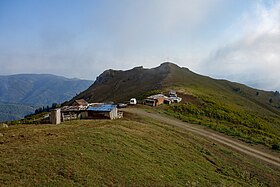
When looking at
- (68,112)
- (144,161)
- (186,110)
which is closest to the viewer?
(144,161)

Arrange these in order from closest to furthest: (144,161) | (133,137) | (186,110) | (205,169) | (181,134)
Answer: (144,161) < (205,169) < (133,137) < (181,134) < (186,110)

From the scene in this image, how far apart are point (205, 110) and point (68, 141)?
44.4 metres

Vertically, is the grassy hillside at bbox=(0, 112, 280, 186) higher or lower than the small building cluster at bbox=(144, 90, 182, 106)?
lower

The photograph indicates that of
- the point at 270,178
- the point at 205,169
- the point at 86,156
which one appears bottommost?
the point at 270,178

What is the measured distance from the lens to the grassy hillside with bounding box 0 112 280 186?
18391 mm

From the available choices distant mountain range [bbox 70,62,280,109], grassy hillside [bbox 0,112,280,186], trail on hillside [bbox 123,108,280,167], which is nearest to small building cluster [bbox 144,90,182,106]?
trail on hillside [bbox 123,108,280,167]

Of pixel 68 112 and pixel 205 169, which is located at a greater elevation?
pixel 68 112

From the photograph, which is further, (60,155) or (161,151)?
(161,151)

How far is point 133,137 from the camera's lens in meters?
28.6

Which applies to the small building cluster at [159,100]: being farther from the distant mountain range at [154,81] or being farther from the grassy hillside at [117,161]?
the distant mountain range at [154,81]

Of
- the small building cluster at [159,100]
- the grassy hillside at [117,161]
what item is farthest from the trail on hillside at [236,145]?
the small building cluster at [159,100]

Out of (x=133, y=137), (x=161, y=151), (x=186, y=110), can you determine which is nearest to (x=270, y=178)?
(x=161, y=151)

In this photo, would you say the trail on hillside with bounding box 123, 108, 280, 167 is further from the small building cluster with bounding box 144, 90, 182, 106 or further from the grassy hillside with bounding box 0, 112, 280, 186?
the small building cluster with bounding box 144, 90, 182, 106

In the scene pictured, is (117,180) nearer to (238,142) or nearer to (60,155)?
(60,155)
